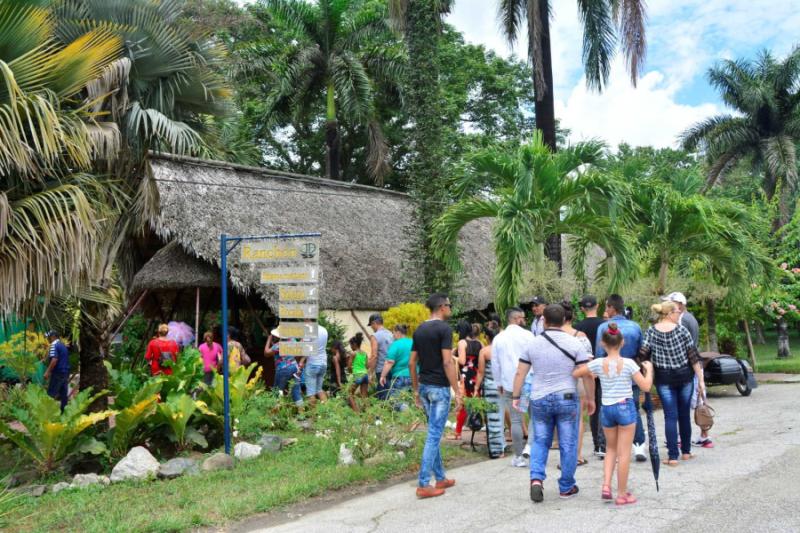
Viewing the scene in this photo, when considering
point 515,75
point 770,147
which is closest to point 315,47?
point 515,75

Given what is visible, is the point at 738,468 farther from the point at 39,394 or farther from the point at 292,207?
the point at 292,207

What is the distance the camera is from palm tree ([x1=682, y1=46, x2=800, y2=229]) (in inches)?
1292

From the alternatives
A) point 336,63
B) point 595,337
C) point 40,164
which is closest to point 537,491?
point 595,337

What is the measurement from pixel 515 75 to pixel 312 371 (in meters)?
24.8

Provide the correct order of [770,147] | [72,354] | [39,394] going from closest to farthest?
[39,394] < [72,354] < [770,147]

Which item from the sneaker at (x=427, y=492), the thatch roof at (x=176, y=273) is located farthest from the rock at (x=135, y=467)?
the thatch roof at (x=176, y=273)

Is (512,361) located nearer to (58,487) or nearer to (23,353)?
(58,487)

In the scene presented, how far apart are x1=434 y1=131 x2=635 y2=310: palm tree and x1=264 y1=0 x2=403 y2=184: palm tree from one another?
12.6 meters

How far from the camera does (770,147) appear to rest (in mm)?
32969

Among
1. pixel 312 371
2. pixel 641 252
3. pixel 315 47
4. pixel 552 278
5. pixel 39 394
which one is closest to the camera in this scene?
pixel 39 394

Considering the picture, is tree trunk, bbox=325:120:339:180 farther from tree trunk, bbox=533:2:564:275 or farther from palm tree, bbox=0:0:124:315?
palm tree, bbox=0:0:124:315

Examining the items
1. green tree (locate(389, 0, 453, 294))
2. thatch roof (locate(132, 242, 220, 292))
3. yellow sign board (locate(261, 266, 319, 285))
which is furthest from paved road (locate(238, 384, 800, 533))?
green tree (locate(389, 0, 453, 294))

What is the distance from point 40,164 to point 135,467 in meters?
3.57

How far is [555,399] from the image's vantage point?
255 inches
